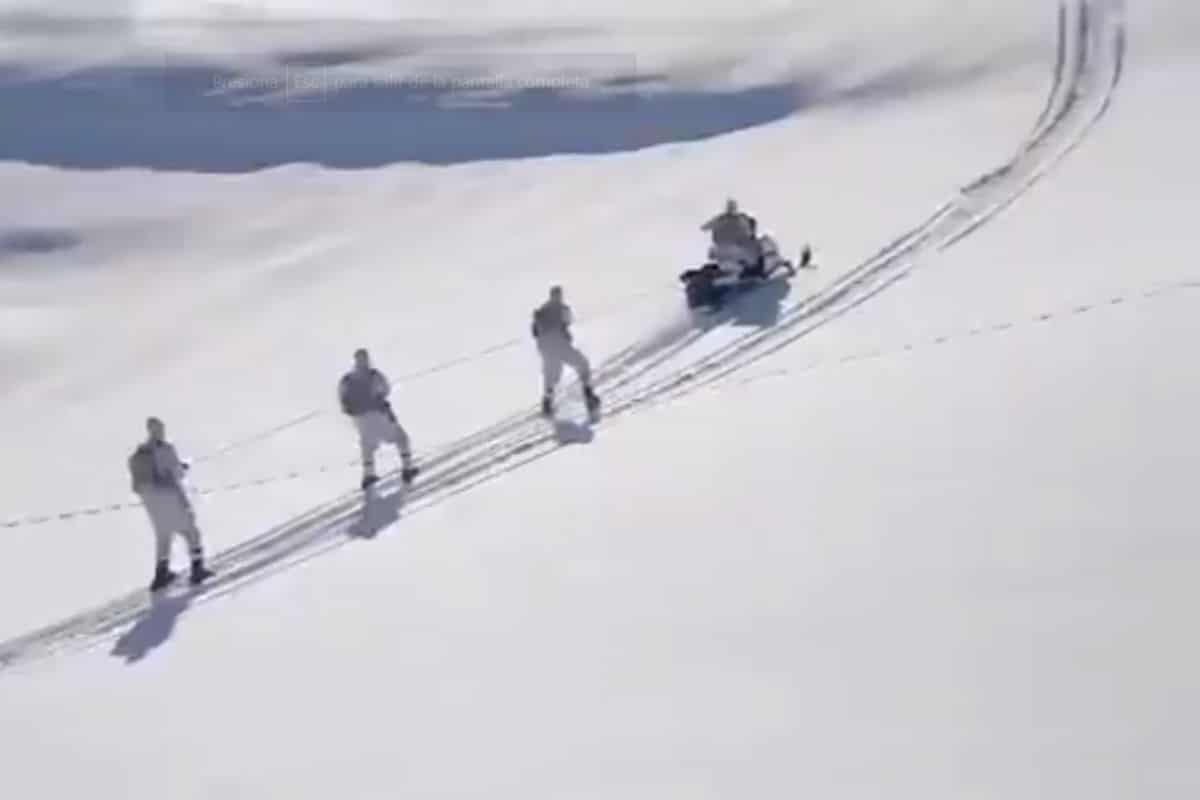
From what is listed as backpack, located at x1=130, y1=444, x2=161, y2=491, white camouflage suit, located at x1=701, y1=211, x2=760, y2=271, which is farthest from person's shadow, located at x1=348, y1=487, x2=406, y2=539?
white camouflage suit, located at x1=701, y1=211, x2=760, y2=271

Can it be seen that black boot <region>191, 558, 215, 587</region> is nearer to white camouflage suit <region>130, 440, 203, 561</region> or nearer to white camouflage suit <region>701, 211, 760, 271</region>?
white camouflage suit <region>130, 440, 203, 561</region>

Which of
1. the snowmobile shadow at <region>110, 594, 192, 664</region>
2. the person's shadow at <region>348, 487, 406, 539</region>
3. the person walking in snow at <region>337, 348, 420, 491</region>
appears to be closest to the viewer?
the snowmobile shadow at <region>110, 594, 192, 664</region>

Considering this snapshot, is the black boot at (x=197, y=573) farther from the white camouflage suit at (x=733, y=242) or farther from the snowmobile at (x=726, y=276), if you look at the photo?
the white camouflage suit at (x=733, y=242)

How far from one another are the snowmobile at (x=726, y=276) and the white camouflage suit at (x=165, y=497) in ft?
21.6

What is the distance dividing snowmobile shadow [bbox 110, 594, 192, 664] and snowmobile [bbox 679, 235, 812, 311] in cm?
697

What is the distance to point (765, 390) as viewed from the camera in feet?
67.3

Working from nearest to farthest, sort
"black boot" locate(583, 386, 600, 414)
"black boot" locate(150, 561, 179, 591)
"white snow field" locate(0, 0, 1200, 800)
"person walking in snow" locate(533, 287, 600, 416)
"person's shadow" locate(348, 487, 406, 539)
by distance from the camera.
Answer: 1. "white snow field" locate(0, 0, 1200, 800)
2. "black boot" locate(150, 561, 179, 591)
3. "person's shadow" locate(348, 487, 406, 539)
4. "person walking in snow" locate(533, 287, 600, 416)
5. "black boot" locate(583, 386, 600, 414)

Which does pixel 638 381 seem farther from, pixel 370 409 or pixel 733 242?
pixel 370 409

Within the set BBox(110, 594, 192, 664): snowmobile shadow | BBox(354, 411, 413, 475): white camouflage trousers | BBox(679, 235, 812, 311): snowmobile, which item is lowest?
BBox(110, 594, 192, 664): snowmobile shadow

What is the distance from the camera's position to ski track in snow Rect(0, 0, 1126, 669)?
17.9 meters

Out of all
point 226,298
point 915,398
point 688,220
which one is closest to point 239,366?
point 226,298

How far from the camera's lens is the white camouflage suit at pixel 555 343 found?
20234 millimetres

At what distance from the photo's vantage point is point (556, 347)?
20328 mm

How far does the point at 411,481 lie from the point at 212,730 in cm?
459
